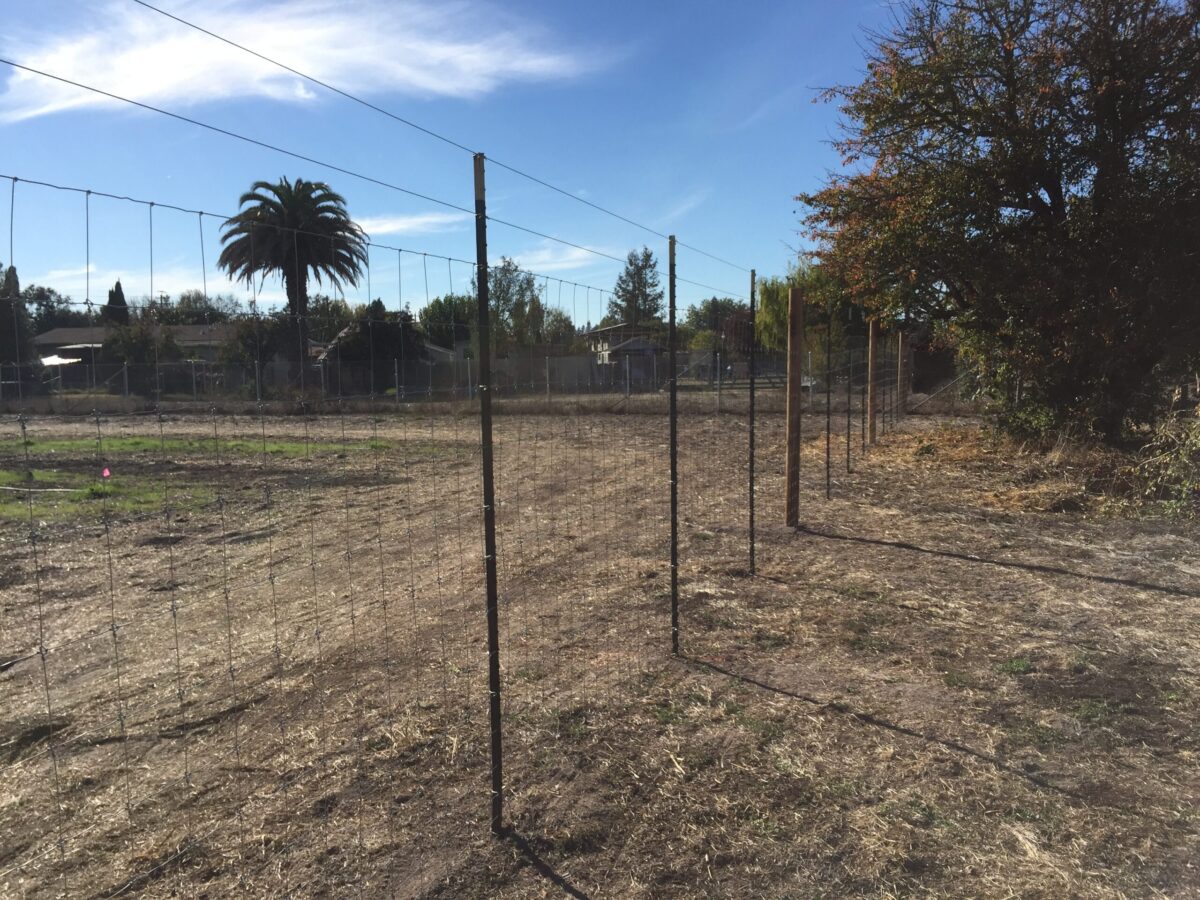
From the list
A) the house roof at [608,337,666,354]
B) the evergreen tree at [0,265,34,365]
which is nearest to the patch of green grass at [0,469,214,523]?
the house roof at [608,337,666,354]

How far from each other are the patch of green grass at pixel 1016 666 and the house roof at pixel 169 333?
452 cm

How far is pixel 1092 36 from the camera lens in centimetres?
1036

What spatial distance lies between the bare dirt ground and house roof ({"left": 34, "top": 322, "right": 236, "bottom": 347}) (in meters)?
1.83

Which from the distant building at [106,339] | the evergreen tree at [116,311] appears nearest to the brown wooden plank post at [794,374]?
Result: the distant building at [106,339]

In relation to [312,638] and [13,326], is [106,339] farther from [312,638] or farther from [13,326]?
[312,638]

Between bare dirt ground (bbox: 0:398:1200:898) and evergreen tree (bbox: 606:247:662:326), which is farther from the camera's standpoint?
evergreen tree (bbox: 606:247:662:326)

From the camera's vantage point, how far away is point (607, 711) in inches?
160

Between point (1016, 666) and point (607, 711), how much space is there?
251 centimetres

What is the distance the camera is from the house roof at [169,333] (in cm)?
296

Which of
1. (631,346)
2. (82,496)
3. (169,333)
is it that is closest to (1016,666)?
(169,333)

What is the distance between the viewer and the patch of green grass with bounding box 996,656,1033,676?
183 inches

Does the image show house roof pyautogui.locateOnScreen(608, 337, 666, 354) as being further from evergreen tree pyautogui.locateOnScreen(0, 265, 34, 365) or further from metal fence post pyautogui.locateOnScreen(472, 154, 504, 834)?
evergreen tree pyautogui.locateOnScreen(0, 265, 34, 365)

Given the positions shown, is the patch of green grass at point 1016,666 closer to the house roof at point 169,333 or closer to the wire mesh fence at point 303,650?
the wire mesh fence at point 303,650

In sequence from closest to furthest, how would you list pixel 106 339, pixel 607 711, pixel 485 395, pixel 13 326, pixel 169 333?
pixel 13 326, pixel 485 395, pixel 106 339, pixel 169 333, pixel 607 711
